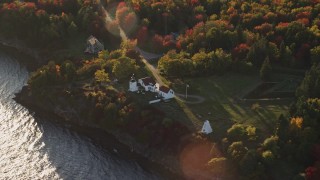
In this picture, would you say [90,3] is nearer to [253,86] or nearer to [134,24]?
[134,24]

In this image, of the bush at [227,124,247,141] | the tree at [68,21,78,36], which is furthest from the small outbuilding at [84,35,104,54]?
the bush at [227,124,247,141]

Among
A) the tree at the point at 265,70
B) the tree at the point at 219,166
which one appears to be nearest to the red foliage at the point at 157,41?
the tree at the point at 265,70

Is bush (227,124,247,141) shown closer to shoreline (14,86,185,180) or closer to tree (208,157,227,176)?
tree (208,157,227,176)

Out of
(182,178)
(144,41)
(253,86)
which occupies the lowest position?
(182,178)

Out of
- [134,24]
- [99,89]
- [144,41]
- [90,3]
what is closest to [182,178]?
[99,89]

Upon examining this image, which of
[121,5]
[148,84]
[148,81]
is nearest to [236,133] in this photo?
[148,84]

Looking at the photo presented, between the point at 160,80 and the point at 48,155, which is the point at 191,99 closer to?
the point at 160,80
